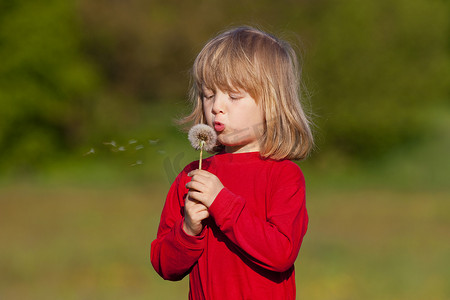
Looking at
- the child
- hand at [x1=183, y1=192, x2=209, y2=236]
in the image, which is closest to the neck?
the child

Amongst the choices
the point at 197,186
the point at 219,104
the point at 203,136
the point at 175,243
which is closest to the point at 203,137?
the point at 203,136

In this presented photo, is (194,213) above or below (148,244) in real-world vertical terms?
above

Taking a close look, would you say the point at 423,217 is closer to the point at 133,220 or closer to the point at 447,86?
the point at 133,220

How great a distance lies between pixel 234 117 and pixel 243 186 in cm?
25

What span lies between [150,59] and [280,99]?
20832mm

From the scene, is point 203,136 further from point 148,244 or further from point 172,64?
point 172,64

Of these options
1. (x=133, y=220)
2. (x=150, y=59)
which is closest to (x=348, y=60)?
(x=150, y=59)

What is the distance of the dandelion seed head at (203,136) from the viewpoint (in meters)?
2.39

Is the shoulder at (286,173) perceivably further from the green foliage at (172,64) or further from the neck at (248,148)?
the green foliage at (172,64)

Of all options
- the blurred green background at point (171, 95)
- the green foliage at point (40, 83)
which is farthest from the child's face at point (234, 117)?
the green foliage at point (40, 83)

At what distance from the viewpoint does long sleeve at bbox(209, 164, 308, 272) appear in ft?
7.27

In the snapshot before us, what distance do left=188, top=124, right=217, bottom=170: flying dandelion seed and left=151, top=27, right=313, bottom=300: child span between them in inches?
1.5

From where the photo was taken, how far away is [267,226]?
2.26 meters

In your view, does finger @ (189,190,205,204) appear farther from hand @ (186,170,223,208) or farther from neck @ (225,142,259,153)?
neck @ (225,142,259,153)
